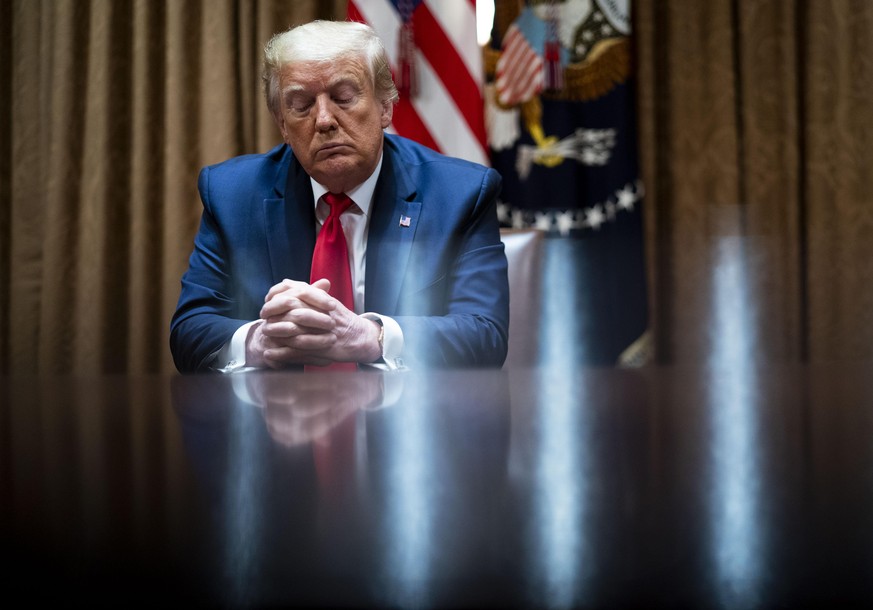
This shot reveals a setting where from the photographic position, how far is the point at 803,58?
186cm

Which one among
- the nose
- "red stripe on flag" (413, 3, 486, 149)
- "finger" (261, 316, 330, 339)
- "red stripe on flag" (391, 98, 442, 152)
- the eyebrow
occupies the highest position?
"red stripe on flag" (413, 3, 486, 149)

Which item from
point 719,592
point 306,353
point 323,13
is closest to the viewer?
point 719,592

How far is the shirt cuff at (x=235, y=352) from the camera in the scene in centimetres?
88

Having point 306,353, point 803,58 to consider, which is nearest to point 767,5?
point 803,58

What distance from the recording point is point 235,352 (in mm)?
892

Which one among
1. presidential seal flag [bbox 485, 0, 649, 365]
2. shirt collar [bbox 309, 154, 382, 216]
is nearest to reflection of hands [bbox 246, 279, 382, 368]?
shirt collar [bbox 309, 154, 382, 216]

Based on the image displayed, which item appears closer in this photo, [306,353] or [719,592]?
[719,592]

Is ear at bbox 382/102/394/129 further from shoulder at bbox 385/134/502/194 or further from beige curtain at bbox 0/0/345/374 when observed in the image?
beige curtain at bbox 0/0/345/374

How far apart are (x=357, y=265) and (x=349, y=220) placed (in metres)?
0.07

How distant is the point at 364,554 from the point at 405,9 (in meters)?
1.55

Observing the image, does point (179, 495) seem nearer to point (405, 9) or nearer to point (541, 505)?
point (541, 505)

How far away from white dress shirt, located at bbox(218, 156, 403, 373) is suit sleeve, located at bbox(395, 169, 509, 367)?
0.02 metres

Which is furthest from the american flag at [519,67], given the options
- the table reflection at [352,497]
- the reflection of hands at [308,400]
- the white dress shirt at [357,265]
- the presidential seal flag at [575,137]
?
the table reflection at [352,497]

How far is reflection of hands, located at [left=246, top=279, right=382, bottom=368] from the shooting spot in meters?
0.81
